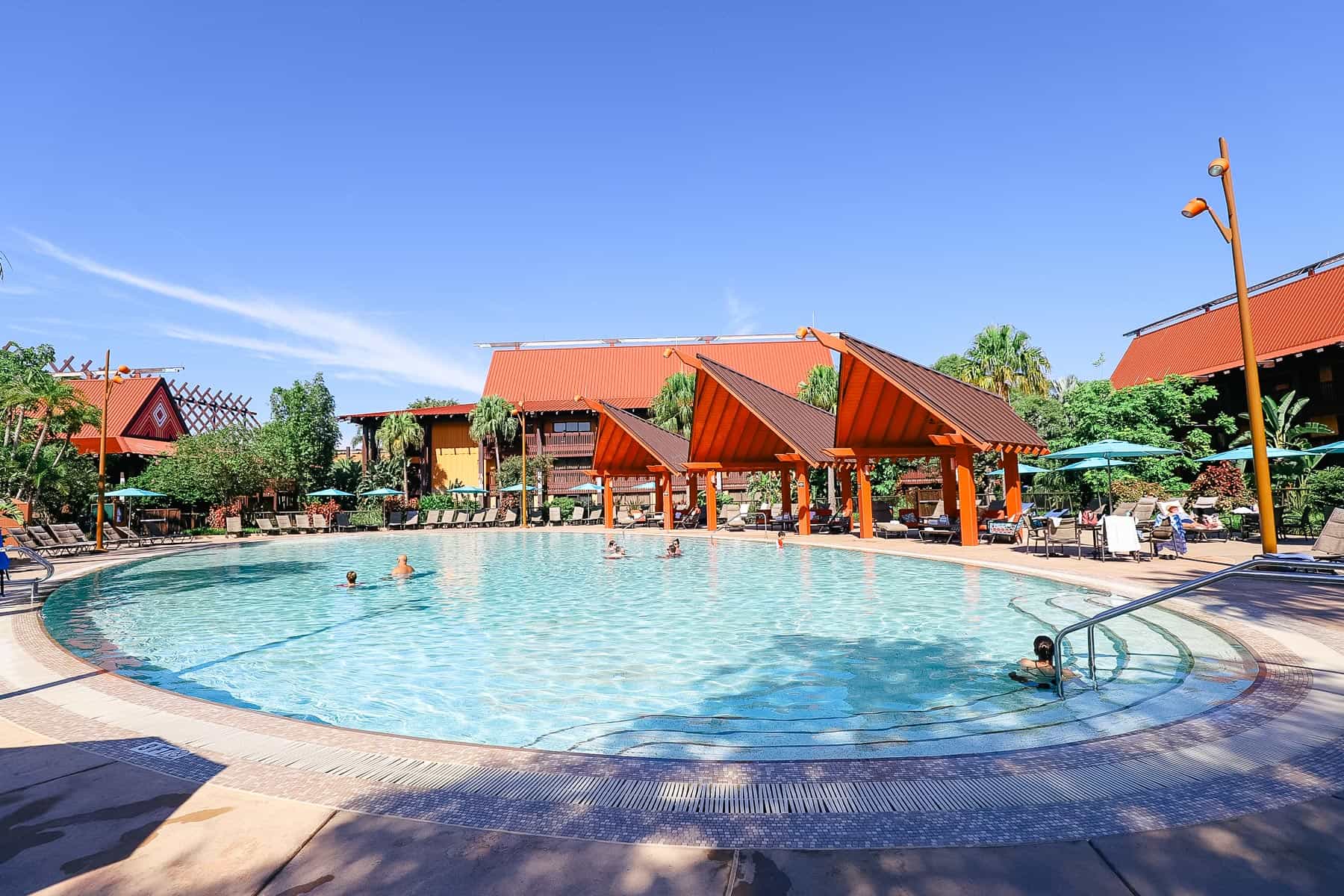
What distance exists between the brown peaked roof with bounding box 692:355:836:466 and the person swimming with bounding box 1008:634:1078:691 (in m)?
14.5

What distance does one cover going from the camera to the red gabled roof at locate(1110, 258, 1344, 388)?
2438 cm

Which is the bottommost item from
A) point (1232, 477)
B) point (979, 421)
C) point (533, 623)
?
point (533, 623)

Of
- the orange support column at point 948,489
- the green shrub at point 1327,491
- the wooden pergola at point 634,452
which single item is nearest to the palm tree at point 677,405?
the wooden pergola at point 634,452

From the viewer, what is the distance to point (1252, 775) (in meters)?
3.60

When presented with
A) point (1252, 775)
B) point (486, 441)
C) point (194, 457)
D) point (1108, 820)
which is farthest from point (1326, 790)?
point (486, 441)

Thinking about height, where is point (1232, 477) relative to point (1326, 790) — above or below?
above

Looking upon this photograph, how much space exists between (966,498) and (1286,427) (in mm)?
14053

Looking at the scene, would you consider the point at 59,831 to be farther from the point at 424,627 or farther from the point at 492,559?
the point at 492,559

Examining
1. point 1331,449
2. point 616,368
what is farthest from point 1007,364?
point 616,368

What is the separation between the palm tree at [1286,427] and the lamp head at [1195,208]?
647 inches

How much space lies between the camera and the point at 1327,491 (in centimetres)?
1733

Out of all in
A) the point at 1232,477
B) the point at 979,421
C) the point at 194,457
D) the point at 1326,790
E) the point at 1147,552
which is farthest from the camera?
the point at 194,457

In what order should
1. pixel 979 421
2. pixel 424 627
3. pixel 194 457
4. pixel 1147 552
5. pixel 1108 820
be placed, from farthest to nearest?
1. pixel 194 457
2. pixel 979 421
3. pixel 1147 552
4. pixel 424 627
5. pixel 1108 820

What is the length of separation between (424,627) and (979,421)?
46.3ft
